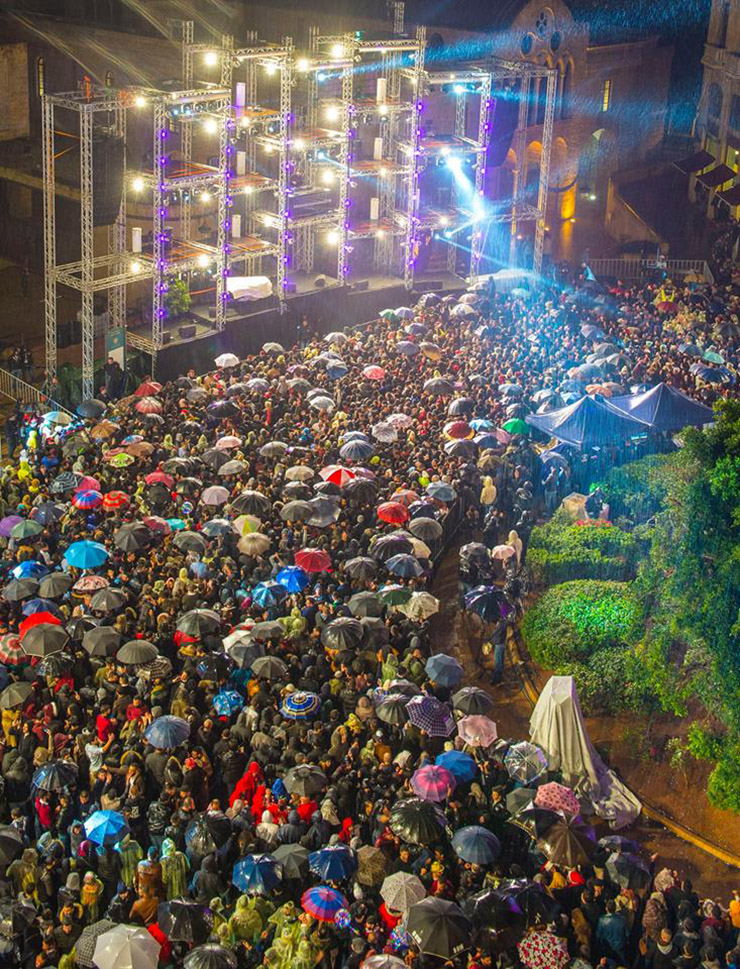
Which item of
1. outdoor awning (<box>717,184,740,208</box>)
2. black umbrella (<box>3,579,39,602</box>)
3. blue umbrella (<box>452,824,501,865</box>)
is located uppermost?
outdoor awning (<box>717,184,740,208</box>)

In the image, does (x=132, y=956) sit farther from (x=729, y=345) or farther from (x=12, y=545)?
(x=729, y=345)

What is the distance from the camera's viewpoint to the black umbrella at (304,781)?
1866 cm

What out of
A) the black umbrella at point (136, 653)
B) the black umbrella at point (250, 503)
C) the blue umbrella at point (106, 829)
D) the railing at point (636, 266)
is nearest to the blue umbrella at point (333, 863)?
the blue umbrella at point (106, 829)

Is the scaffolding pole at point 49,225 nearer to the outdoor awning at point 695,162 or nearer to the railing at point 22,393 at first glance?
the railing at point 22,393

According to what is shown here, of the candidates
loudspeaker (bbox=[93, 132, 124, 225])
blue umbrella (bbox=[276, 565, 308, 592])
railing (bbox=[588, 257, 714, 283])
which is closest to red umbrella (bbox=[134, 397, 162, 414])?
loudspeaker (bbox=[93, 132, 124, 225])

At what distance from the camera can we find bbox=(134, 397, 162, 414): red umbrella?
106ft

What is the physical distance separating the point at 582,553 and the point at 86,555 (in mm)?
9241

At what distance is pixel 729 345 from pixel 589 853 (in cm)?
2285

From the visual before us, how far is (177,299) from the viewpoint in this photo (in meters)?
41.3

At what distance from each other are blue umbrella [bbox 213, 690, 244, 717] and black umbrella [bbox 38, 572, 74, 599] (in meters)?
4.28

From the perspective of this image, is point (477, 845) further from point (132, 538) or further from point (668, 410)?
point (668, 410)

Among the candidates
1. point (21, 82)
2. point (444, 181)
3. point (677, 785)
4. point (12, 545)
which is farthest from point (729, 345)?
point (21, 82)

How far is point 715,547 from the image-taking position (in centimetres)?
2020

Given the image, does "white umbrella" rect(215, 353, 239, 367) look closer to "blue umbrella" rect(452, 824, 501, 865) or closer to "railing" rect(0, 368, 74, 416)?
"railing" rect(0, 368, 74, 416)
